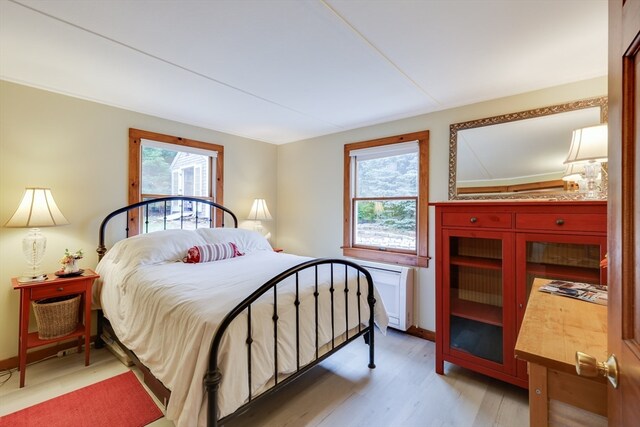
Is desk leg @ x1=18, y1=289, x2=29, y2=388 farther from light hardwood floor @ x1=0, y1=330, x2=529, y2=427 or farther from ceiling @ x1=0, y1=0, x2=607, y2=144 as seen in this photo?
ceiling @ x1=0, y1=0, x2=607, y2=144

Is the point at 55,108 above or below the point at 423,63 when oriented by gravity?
below

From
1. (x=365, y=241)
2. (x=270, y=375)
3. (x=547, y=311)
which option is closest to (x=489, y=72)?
(x=547, y=311)

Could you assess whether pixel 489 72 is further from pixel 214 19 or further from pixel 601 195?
pixel 214 19

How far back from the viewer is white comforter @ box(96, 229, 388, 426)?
135 cm

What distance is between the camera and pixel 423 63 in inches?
80.7

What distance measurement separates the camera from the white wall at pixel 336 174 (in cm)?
248

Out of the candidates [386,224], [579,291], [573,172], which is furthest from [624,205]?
[386,224]

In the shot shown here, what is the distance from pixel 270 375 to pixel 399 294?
5.83 ft

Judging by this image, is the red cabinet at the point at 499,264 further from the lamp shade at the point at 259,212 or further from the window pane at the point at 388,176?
the lamp shade at the point at 259,212

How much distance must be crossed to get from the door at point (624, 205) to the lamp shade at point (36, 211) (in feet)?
10.5

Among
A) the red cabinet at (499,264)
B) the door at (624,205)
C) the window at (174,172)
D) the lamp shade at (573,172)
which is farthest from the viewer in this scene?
the window at (174,172)

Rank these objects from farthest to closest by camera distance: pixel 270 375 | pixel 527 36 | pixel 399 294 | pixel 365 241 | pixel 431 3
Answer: pixel 365 241 < pixel 399 294 < pixel 527 36 < pixel 270 375 < pixel 431 3

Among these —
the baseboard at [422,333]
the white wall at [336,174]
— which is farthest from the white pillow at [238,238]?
the baseboard at [422,333]

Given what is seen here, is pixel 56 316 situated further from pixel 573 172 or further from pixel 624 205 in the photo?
pixel 573 172
